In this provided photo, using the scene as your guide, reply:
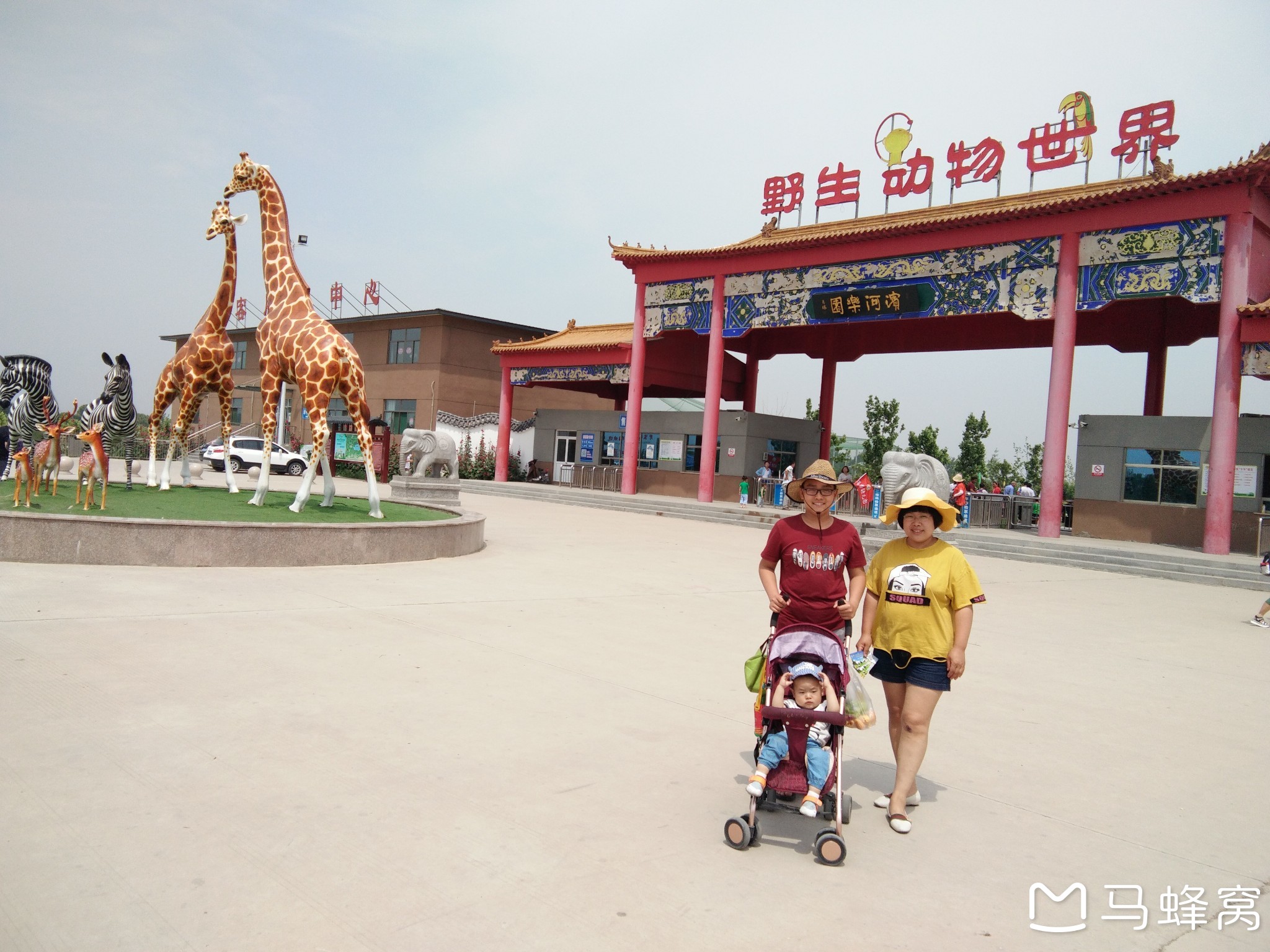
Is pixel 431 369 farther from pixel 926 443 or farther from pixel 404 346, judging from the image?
pixel 926 443

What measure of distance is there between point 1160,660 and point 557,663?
505 centimetres

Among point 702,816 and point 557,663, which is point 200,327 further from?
point 702,816

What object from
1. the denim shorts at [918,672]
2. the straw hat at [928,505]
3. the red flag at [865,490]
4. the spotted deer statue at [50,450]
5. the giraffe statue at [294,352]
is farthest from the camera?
the red flag at [865,490]

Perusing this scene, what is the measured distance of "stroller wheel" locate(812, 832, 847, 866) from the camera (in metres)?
3.26

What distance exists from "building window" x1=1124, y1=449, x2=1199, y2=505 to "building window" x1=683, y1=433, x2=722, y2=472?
1155cm

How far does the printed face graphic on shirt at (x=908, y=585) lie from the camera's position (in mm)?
3766

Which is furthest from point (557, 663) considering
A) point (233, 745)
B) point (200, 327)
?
point (200, 327)

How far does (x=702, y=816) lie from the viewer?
142 inches

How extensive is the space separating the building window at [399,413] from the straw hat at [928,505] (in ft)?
109

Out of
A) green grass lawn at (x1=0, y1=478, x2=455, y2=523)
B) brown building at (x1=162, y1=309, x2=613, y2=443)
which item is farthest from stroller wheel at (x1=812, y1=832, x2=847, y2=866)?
brown building at (x1=162, y1=309, x2=613, y2=443)

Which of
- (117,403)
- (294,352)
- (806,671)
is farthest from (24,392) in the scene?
(806,671)

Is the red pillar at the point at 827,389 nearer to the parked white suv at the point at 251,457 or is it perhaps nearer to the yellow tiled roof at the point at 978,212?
the yellow tiled roof at the point at 978,212

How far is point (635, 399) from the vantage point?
24.5 m

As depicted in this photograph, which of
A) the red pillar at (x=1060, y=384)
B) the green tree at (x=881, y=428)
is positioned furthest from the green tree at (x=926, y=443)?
the red pillar at (x=1060, y=384)
